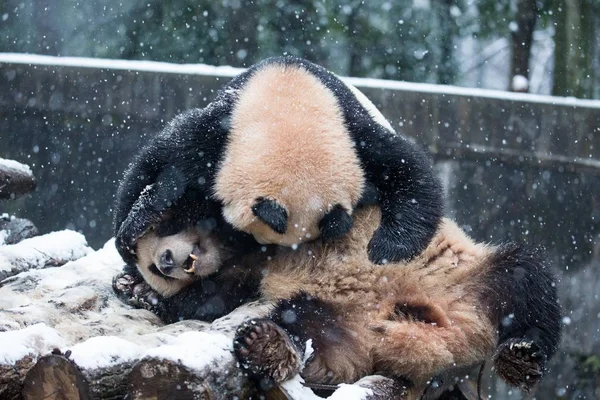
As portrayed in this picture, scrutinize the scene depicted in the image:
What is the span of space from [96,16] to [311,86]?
4.03m

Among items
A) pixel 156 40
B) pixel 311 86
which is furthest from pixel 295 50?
pixel 311 86

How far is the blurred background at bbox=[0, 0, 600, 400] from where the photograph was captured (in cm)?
561

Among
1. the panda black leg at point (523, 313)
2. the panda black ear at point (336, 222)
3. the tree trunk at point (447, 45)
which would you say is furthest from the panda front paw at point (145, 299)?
the tree trunk at point (447, 45)

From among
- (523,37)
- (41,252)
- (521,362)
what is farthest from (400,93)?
(521,362)

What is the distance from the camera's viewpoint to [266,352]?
2500 millimetres

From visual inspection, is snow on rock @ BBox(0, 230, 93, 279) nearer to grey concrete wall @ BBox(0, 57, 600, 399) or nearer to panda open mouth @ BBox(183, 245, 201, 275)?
panda open mouth @ BBox(183, 245, 201, 275)

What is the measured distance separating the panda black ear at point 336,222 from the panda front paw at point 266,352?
0.55 metres

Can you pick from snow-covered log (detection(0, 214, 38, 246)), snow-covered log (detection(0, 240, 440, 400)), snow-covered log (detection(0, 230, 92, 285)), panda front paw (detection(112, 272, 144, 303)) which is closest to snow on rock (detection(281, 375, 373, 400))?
snow-covered log (detection(0, 240, 440, 400))

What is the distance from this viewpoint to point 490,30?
22.6ft

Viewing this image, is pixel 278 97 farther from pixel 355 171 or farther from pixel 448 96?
pixel 448 96

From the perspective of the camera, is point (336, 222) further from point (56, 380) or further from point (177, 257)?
point (56, 380)

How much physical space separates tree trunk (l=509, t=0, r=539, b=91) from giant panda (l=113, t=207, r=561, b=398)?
3.79 metres

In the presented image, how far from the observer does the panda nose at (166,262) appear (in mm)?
3213

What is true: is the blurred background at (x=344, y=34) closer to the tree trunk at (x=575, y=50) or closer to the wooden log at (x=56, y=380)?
the tree trunk at (x=575, y=50)
